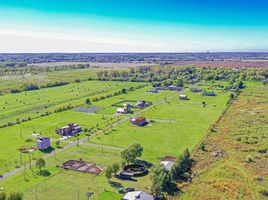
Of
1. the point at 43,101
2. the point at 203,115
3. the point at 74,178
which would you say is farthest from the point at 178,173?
the point at 43,101

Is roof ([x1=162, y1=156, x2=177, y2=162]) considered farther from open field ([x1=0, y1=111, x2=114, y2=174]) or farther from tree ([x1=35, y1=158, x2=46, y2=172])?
open field ([x1=0, y1=111, x2=114, y2=174])

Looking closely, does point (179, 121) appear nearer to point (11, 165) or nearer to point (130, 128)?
point (130, 128)

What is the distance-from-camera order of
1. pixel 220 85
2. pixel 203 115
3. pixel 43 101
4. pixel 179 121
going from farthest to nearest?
pixel 220 85 → pixel 43 101 → pixel 203 115 → pixel 179 121

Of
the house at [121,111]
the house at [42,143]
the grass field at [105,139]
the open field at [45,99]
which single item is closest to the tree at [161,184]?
the grass field at [105,139]

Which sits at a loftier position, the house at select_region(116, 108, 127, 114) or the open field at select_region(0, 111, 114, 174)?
the house at select_region(116, 108, 127, 114)

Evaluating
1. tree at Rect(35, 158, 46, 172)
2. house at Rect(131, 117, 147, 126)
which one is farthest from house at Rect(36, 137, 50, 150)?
house at Rect(131, 117, 147, 126)

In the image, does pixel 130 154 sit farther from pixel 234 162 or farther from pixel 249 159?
pixel 249 159

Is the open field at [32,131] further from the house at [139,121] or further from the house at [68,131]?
the house at [139,121]
